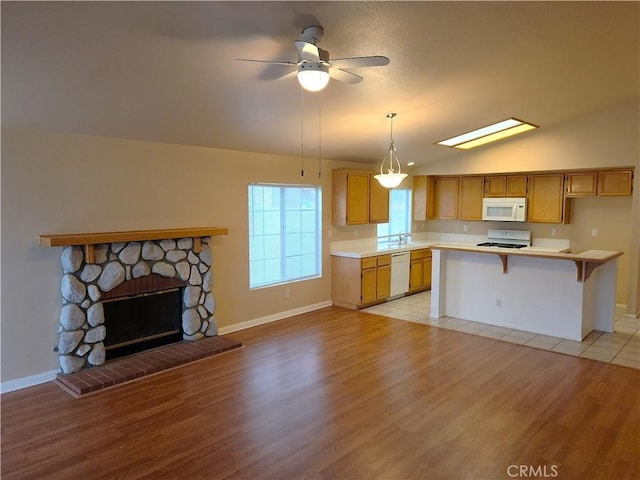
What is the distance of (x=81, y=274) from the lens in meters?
4.03

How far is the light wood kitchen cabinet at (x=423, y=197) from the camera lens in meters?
8.34

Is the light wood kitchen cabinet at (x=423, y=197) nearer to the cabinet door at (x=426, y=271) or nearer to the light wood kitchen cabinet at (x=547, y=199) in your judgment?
the cabinet door at (x=426, y=271)

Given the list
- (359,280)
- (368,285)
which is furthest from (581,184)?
(359,280)

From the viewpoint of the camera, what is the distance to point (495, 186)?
767 cm

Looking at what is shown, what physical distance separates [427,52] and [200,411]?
3334 millimetres

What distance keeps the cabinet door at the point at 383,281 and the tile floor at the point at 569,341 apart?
0.90 feet

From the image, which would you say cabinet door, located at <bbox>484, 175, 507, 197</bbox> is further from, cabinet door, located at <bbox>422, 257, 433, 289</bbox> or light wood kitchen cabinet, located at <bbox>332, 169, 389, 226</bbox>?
light wood kitchen cabinet, located at <bbox>332, 169, 389, 226</bbox>

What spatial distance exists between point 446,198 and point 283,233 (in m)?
3.81

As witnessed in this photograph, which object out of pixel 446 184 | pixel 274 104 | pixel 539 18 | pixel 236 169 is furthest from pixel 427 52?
pixel 446 184

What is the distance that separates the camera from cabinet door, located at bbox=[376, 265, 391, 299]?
6789 mm

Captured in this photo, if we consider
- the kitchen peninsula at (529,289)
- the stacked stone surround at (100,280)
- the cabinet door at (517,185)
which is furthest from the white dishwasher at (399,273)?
the stacked stone surround at (100,280)

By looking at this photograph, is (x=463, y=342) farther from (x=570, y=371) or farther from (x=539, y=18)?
(x=539, y=18)

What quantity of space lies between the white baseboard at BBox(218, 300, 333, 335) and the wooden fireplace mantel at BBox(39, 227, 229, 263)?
3.83 ft

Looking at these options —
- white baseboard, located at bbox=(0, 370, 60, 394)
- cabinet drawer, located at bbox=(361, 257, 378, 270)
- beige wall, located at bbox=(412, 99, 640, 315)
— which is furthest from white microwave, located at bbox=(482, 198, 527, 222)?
white baseboard, located at bbox=(0, 370, 60, 394)
